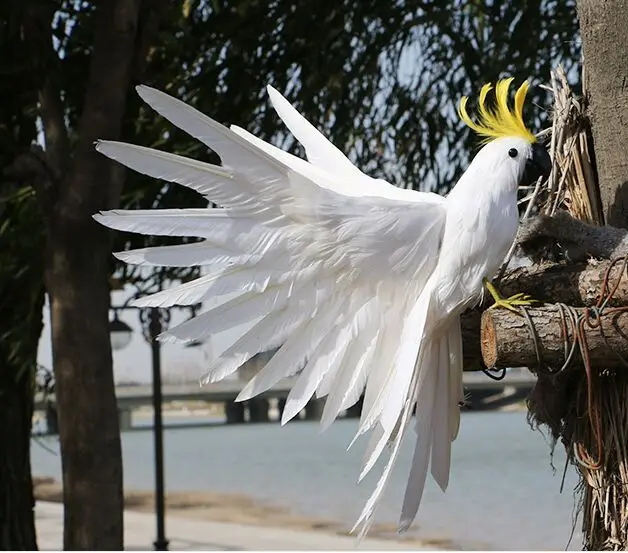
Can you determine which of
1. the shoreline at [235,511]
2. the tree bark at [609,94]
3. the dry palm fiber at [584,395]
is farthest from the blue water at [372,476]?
the tree bark at [609,94]

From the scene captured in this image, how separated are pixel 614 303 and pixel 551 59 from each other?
3.30 metres

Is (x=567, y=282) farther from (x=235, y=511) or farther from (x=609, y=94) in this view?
(x=235, y=511)

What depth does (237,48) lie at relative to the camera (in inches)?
186

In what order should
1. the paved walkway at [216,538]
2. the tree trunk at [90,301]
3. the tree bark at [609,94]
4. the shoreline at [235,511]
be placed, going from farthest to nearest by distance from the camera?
the shoreline at [235,511], the paved walkway at [216,538], the tree trunk at [90,301], the tree bark at [609,94]

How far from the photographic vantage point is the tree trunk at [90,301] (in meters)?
3.84

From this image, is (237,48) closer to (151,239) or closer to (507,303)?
(151,239)

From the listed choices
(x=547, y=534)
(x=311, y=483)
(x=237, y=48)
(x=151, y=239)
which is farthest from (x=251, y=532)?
(x=311, y=483)

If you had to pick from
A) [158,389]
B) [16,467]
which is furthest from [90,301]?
[158,389]

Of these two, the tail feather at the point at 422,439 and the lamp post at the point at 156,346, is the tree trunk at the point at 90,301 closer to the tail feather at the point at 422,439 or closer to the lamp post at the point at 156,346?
the lamp post at the point at 156,346

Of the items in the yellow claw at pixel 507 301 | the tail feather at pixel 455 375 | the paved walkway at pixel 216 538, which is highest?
the yellow claw at pixel 507 301

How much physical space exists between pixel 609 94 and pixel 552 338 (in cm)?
65

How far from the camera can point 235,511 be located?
14.1 metres

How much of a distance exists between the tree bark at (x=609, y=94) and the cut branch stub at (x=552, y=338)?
0.37 metres

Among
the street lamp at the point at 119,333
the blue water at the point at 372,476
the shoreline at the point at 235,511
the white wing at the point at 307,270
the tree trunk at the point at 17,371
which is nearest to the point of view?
the white wing at the point at 307,270
